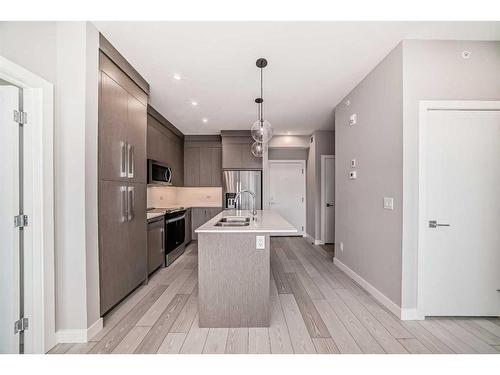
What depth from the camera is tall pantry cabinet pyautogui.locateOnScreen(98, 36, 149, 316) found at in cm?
214

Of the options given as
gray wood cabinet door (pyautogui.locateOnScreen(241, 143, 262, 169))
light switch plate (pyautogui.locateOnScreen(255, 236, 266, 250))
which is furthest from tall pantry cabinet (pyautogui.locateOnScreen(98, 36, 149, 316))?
gray wood cabinet door (pyautogui.locateOnScreen(241, 143, 262, 169))

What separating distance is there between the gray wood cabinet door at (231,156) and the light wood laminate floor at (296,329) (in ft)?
9.86

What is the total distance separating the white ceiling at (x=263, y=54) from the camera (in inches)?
80.2

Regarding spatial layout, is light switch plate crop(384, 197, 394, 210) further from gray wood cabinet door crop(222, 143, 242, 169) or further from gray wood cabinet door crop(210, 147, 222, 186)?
gray wood cabinet door crop(210, 147, 222, 186)

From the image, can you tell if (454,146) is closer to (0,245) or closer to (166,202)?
(0,245)

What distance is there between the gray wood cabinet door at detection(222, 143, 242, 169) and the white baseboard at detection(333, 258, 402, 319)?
2.99m

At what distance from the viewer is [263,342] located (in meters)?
1.90

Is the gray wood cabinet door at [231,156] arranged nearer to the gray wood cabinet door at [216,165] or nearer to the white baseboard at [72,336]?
the gray wood cabinet door at [216,165]

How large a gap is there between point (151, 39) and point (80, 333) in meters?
2.58

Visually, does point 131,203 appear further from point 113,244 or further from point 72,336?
point 72,336
